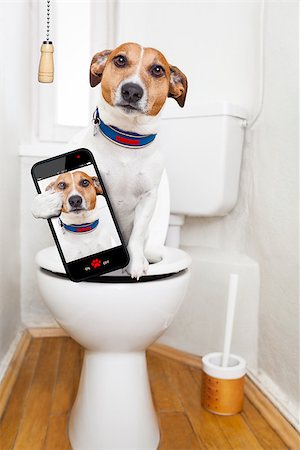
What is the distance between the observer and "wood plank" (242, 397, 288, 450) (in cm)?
111

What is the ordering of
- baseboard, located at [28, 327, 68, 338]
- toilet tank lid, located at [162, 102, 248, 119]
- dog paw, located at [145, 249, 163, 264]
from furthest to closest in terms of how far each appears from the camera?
baseboard, located at [28, 327, 68, 338] < toilet tank lid, located at [162, 102, 248, 119] < dog paw, located at [145, 249, 163, 264]

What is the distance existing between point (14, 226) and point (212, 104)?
2.45 feet

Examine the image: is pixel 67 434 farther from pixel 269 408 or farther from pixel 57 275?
pixel 269 408

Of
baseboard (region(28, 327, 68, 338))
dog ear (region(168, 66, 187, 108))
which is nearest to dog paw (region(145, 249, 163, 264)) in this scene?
dog ear (region(168, 66, 187, 108))

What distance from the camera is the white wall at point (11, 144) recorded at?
1320 millimetres

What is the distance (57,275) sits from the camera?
1.01 meters

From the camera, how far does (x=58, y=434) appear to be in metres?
1.12

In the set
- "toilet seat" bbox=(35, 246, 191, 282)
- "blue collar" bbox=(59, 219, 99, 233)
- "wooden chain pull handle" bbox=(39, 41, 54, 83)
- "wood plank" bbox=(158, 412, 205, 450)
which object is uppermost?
"wooden chain pull handle" bbox=(39, 41, 54, 83)

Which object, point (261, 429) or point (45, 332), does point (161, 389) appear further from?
point (45, 332)

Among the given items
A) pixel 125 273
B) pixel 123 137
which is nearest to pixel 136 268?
pixel 125 273

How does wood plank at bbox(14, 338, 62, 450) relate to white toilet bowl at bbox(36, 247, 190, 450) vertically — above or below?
below

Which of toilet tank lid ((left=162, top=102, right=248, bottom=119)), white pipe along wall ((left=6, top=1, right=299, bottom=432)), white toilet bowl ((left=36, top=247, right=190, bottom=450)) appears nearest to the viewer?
white toilet bowl ((left=36, top=247, right=190, bottom=450))

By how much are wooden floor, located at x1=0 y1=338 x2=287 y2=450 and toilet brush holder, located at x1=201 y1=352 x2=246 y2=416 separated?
0.07 ft

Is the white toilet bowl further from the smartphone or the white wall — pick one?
the white wall
